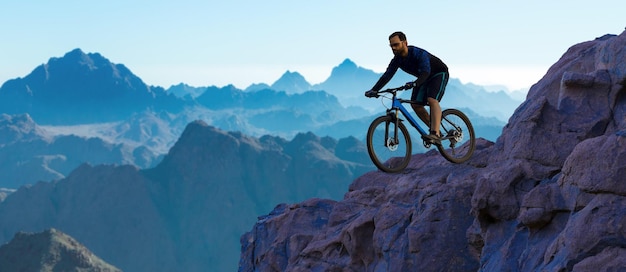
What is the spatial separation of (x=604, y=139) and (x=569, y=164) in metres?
0.82

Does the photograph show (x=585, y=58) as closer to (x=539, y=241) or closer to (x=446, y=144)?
(x=446, y=144)

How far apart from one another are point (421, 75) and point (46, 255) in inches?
4522

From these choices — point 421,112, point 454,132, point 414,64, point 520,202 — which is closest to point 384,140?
point 421,112

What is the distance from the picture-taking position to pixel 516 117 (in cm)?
1667

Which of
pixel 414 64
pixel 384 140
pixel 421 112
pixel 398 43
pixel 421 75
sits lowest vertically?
pixel 384 140

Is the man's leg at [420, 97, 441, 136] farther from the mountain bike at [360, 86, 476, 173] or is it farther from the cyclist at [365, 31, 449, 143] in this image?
the mountain bike at [360, 86, 476, 173]

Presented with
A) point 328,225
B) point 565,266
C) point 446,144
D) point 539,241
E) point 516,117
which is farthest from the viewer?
point 328,225

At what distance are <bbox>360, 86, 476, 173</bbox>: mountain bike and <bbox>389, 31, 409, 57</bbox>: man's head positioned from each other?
99cm

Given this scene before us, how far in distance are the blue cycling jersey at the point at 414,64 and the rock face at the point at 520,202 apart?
101 inches

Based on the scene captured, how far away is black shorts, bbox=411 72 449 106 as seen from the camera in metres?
17.2

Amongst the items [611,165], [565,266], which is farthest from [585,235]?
[611,165]

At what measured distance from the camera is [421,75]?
16672 millimetres

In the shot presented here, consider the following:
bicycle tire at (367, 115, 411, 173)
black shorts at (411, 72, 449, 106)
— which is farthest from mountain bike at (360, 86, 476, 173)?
black shorts at (411, 72, 449, 106)

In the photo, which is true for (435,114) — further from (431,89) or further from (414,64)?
(414,64)
